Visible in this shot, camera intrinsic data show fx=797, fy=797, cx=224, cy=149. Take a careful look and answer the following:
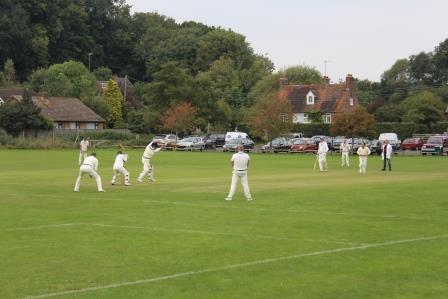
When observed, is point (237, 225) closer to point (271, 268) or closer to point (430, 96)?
point (271, 268)

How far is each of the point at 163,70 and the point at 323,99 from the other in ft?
78.0

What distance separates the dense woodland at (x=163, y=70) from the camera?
9475cm

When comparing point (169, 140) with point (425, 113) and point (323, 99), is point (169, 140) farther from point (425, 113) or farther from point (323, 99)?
point (425, 113)

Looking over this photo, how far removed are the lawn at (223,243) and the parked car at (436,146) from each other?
41808 mm

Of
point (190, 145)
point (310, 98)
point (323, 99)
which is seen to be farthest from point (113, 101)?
point (190, 145)

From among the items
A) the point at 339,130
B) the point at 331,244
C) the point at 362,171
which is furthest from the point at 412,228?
the point at 339,130

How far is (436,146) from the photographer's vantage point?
70.2 meters

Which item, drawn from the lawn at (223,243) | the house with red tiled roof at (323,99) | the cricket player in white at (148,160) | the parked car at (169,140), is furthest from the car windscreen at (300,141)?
the lawn at (223,243)

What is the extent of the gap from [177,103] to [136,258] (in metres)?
79.5

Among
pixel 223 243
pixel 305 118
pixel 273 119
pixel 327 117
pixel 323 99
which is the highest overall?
pixel 323 99

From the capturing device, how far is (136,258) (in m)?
14.0

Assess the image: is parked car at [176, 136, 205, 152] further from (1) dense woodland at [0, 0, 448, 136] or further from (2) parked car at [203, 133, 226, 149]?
(1) dense woodland at [0, 0, 448, 136]

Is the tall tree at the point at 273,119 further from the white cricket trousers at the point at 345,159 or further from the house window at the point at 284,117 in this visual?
the white cricket trousers at the point at 345,159

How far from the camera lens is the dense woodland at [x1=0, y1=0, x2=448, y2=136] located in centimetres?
9475
